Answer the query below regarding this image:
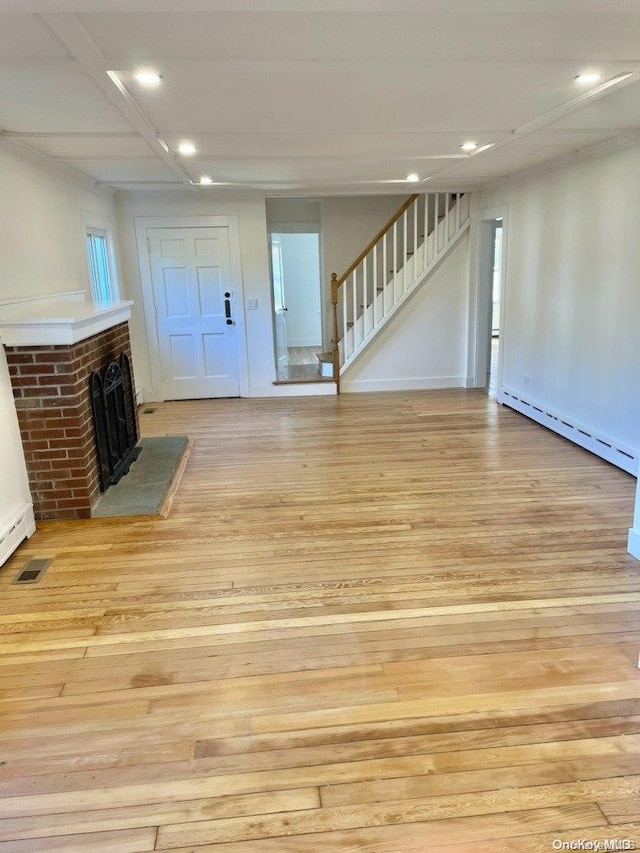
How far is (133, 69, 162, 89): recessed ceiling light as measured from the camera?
2602mm

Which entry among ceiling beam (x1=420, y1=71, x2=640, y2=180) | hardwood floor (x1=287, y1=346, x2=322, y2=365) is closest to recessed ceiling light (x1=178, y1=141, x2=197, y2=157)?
ceiling beam (x1=420, y1=71, x2=640, y2=180)

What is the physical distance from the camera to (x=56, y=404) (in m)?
3.60

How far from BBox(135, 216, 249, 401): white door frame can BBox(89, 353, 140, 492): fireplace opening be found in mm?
2199

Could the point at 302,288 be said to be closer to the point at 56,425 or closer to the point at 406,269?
the point at 406,269

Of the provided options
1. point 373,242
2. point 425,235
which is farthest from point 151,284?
point 425,235

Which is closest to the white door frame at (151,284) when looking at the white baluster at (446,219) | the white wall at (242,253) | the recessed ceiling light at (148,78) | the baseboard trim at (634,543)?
the white wall at (242,253)

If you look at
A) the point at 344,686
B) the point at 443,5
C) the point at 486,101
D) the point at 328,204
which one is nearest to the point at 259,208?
the point at 328,204

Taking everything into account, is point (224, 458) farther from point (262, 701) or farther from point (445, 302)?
point (445, 302)

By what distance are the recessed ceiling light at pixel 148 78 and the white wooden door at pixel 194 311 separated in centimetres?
421

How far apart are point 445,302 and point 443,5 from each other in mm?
5633

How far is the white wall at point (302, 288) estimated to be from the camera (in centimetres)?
1040

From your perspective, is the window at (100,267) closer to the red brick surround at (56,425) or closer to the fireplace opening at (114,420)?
the fireplace opening at (114,420)

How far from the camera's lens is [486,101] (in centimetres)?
320

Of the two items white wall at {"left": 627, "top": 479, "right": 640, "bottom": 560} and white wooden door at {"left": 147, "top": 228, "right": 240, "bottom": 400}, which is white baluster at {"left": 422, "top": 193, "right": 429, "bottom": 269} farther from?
white wall at {"left": 627, "top": 479, "right": 640, "bottom": 560}
